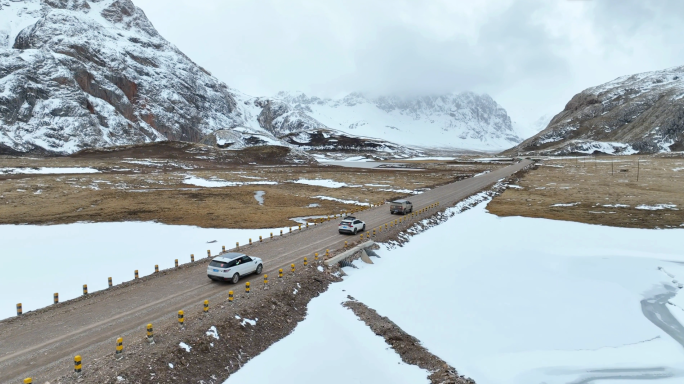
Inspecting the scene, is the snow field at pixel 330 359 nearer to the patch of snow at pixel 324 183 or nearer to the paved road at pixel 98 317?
the paved road at pixel 98 317

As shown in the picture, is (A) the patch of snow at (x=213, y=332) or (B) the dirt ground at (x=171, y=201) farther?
(B) the dirt ground at (x=171, y=201)

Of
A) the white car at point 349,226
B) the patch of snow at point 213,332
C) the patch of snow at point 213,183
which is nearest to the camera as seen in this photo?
the patch of snow at point 213,332

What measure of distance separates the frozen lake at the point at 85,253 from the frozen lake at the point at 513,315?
14.7 m

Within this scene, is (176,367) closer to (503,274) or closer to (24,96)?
(503,274)

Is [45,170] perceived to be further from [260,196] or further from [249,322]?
[249,322]

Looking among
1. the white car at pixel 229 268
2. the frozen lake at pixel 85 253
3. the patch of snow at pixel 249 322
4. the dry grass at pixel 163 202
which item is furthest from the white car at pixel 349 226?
the patch of snow at pixel 249 322

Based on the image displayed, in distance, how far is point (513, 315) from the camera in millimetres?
22078

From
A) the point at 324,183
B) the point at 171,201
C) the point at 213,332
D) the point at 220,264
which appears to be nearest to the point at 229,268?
the point at 220,264

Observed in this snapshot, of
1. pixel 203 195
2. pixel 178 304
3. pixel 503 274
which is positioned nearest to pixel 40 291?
pixel 178 304

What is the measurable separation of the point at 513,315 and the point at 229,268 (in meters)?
16.9

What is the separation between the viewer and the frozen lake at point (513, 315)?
16.9 meters

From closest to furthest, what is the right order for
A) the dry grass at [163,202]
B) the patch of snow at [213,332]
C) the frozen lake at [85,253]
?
1. the patch of snow at [213,332]
2. the frozen lake at [85,253]
3. the dry grass at [163,202]

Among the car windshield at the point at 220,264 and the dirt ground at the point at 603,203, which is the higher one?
the car windshield at the point at 220,264

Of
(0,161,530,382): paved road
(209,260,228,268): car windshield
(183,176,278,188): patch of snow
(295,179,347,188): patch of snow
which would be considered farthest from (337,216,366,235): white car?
(183,176,278,188): patch of snow
